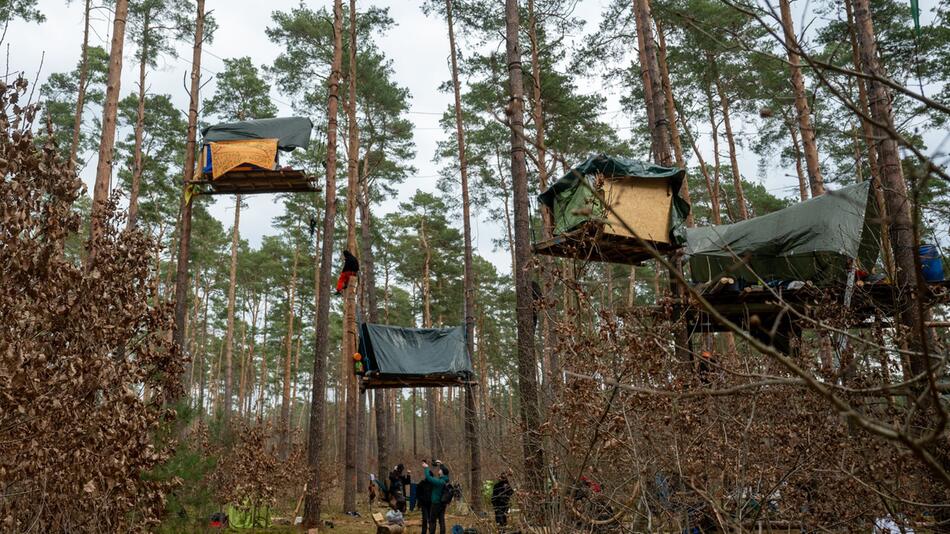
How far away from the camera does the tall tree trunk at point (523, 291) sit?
831cm

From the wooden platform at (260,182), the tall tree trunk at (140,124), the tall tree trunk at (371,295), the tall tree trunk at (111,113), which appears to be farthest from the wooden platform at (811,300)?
the tall tree trunk at (140,124)

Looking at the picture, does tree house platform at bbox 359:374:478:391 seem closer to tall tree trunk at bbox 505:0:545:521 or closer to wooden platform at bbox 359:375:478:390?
wooden platform at bbox 359:375:478:390

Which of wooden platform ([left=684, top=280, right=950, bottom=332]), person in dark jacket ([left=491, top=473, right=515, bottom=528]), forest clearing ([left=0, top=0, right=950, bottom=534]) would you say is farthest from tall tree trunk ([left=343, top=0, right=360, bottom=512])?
wooden platform ([left=684, top=280, right=950, bottom=332])

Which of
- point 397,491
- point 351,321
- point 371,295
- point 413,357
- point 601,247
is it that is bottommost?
point 397,491

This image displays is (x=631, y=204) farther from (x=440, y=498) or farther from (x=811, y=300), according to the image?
(x=440, y=498)

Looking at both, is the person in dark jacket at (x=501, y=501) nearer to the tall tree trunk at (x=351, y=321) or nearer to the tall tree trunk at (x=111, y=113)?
the tall tree trunk at (x=351, y=321)

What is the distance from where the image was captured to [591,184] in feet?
23.9

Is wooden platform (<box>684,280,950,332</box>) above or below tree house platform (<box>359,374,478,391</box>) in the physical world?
above

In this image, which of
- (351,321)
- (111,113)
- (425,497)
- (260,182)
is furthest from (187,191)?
(425,497)

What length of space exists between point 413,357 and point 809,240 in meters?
7.22

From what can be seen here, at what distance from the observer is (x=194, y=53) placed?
14664 mm

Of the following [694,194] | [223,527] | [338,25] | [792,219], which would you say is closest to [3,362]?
[792,219]

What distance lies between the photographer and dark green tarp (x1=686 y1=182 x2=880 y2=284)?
8.07 m

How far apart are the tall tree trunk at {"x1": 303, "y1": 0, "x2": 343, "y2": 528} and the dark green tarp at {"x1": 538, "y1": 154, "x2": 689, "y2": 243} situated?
20.7 feet
